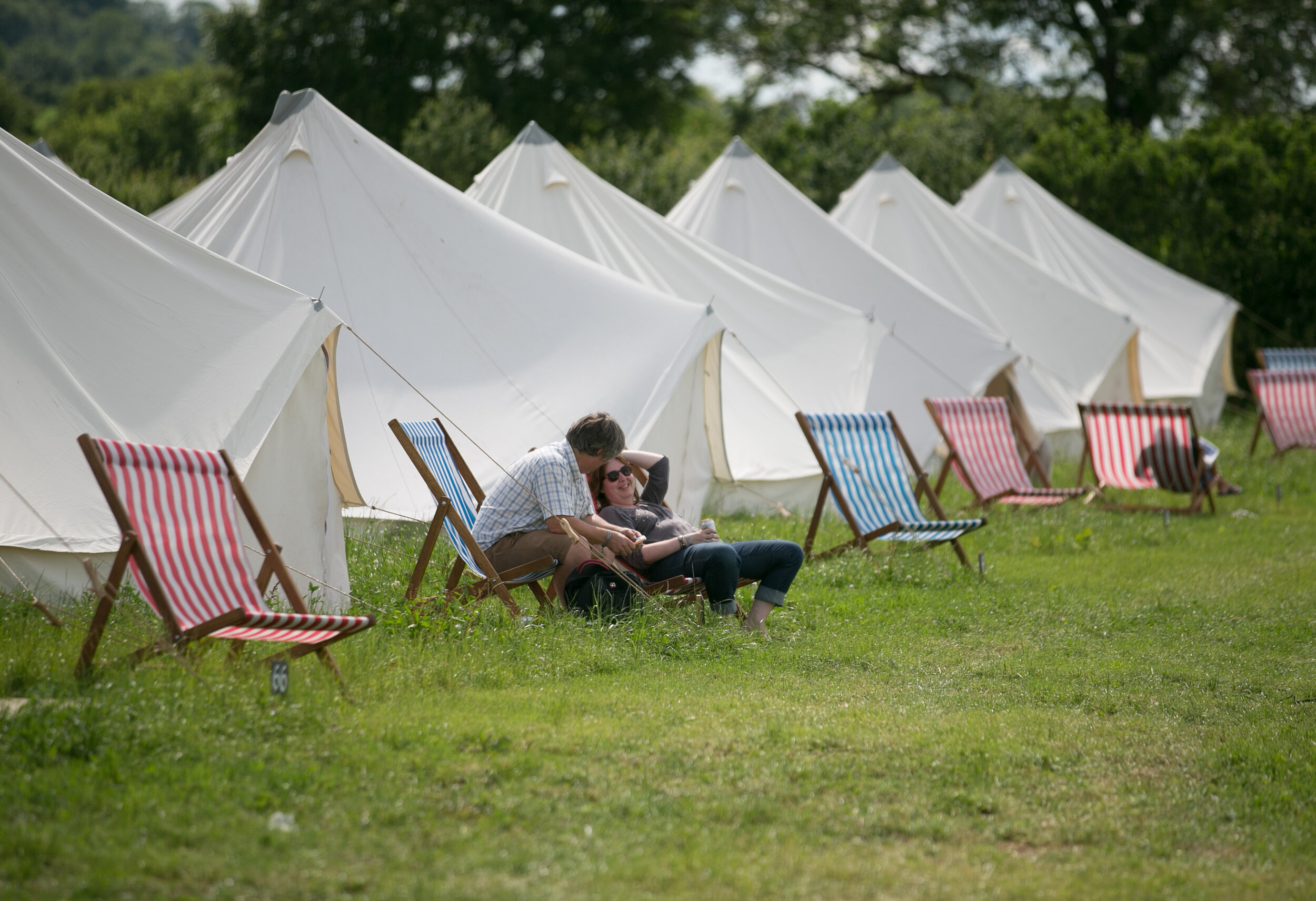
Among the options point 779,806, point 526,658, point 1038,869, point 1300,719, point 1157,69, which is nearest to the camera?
point 1038,869

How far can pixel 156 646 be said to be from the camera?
3678 mm

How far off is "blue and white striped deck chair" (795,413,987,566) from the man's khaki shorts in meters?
1.83

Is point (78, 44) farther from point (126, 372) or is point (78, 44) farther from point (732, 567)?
point (732, 567)

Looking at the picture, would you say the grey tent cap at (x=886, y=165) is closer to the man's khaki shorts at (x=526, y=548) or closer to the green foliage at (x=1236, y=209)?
the green foliage at (x=1236, y=209)

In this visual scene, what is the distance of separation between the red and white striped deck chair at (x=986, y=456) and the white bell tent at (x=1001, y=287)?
3632mm

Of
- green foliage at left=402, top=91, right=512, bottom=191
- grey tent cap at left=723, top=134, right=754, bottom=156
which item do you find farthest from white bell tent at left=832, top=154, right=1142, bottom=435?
green foliage at left=402, top=91, right=512, bottom=191

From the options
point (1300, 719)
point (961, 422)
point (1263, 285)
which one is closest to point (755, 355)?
point (961, 422)

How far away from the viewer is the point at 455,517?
505 centimetres

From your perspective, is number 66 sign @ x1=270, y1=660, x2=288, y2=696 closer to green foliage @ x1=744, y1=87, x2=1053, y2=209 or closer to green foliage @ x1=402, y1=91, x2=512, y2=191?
green foliage @ x1=402, y1=91, x2=512, y2=191

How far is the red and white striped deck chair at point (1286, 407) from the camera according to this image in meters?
11.3

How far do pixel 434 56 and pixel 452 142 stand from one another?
21.3ft

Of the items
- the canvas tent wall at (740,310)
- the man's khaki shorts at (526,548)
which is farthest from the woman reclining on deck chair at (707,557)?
the canvas tent wall at (740,310)

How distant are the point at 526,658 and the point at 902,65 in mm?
26097

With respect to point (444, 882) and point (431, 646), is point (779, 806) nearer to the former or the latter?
→ point (444, 882)
